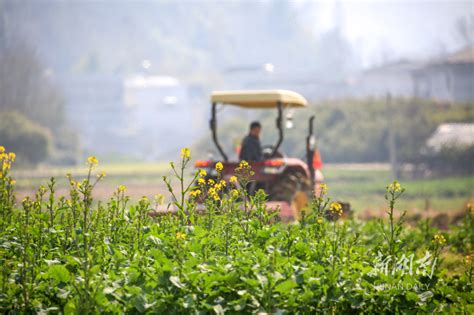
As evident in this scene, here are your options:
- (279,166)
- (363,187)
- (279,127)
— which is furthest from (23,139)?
(279,166)

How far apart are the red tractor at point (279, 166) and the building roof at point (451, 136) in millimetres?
27525

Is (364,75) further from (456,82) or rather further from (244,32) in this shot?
(244,32)

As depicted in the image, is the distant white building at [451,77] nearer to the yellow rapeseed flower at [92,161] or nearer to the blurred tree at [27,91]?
the blurred tree at [27,91]

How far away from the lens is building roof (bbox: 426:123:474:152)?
3944cm

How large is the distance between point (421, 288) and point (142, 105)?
89.4m

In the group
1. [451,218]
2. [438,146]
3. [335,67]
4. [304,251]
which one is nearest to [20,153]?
[438,146]

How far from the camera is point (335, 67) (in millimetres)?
125562

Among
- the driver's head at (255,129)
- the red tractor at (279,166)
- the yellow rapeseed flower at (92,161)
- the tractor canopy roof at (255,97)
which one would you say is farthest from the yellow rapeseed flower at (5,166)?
the tractor canopy roof at (255,97)

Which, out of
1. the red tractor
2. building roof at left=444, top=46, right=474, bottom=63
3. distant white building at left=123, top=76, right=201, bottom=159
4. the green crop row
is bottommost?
the green crop row

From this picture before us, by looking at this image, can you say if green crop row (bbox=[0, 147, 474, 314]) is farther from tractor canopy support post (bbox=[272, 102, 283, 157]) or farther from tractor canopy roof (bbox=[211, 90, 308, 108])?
tractor canopy roof (bbox=[211, 90, 308, 108])

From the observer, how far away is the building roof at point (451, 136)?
129 ft

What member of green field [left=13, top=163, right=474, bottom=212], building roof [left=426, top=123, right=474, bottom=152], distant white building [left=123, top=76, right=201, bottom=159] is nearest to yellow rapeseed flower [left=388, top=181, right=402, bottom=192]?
green field [left=13, top=163, right=474, bottom=212]

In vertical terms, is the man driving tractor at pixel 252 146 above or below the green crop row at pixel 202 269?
above

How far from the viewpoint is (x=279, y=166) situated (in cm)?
1157
